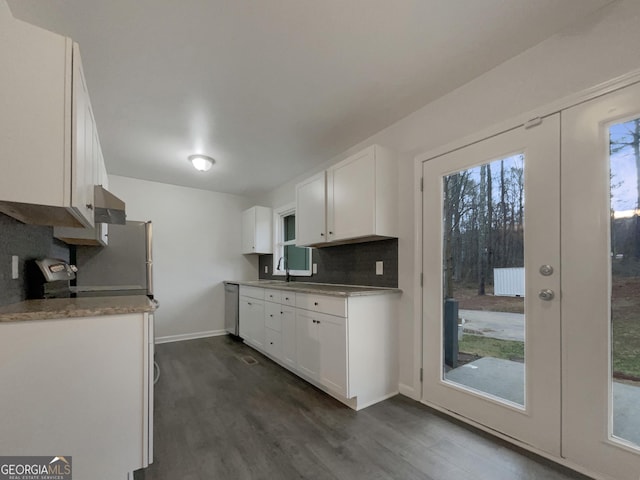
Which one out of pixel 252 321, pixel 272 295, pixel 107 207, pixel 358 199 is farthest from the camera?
pixel 252 321

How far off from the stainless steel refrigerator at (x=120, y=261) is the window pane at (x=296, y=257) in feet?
6.21

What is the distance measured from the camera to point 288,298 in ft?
10.0

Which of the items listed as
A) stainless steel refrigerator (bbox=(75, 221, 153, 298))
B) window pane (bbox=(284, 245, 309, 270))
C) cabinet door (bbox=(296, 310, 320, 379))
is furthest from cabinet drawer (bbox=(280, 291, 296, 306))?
stainless steel refrigerator (bbox=(75, 221, 153, 298))

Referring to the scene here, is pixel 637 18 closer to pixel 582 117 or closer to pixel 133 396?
pixel 582 117

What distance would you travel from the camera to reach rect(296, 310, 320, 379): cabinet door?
2.59m

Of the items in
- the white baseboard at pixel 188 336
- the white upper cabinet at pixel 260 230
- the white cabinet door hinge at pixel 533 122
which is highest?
the white cabinet door hinge at pixel 533 122

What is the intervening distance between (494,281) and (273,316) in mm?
2303

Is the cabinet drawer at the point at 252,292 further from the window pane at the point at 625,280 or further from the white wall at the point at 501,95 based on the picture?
the window pane at the point at 625,280

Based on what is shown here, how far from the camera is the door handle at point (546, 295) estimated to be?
165 cm

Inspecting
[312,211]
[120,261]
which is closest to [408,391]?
[312,211]

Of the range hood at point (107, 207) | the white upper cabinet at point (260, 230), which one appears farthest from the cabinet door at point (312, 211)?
the range hood at point (107, 207)

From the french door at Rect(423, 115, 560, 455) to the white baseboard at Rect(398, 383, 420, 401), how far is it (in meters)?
0.09

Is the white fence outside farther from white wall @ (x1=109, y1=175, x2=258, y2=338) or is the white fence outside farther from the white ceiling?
white wall @ (x1=109, y1=175, x2=258, y2=338)

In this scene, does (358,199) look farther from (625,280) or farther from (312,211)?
(625,280)
